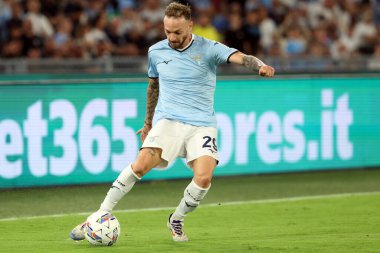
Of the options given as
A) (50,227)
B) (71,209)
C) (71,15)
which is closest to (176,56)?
(50,227)

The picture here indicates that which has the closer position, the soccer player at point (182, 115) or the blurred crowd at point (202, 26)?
the soccer player at point (182, 115)

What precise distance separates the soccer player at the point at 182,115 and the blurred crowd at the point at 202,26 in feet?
24.3

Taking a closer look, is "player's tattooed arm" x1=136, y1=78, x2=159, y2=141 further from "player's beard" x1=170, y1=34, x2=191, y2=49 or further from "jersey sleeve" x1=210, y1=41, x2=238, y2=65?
"jersey sleeve" x1=210, y1=41, x2=238, y2=65

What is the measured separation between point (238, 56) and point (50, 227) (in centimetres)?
301

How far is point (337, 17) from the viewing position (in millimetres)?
22156

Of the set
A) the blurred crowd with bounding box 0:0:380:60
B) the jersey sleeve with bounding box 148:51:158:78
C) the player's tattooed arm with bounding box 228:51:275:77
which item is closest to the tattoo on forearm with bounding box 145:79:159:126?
the jersey sleeve with bounding box 148:51:158:78

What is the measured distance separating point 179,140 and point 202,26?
9298 millimetres

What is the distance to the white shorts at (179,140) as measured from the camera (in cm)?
945

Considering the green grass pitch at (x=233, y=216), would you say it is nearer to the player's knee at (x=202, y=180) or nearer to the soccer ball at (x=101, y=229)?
the soccer ball at (x=101, y=229)

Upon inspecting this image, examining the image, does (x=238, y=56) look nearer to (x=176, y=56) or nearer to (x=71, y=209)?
(x=176, y=56)

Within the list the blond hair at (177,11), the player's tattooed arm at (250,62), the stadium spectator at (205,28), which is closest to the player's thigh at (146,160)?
the player's tattooed arm at (250,62)

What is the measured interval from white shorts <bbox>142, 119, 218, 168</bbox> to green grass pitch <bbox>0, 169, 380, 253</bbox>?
0.83m

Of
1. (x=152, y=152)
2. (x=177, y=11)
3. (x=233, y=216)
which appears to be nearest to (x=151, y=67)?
(x=177, y=11)

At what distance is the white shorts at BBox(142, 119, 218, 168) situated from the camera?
9.45 m
